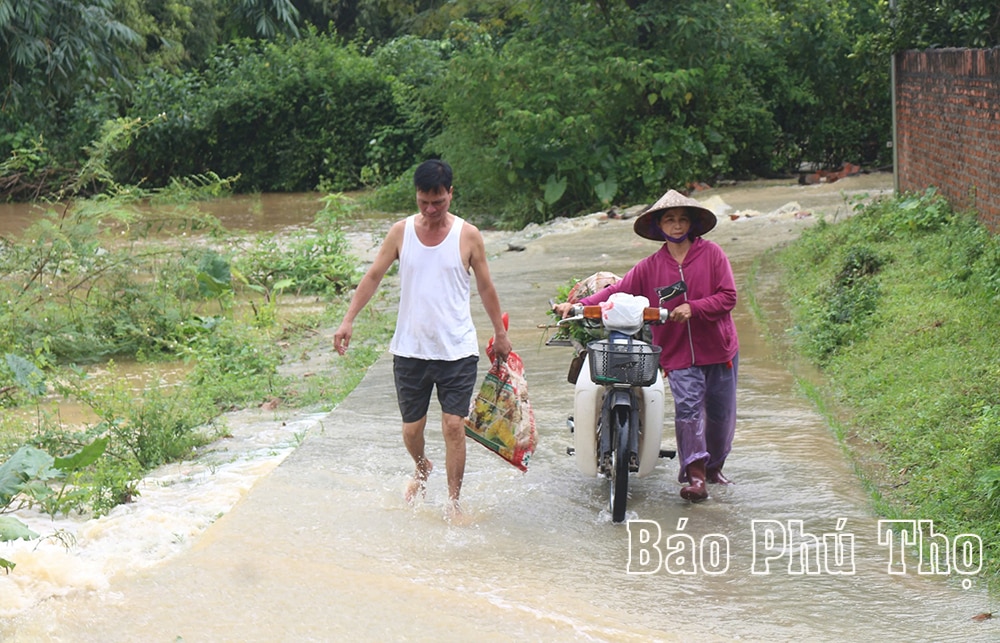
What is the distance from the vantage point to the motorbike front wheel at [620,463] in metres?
6.16

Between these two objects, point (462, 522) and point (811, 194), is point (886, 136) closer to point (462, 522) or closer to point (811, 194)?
point (811, 194)

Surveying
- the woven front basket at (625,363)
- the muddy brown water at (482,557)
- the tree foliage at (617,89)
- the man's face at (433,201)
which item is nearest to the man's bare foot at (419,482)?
the muddy brown water at (482,557)

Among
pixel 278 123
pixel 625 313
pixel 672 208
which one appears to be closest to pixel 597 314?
pixel 625 313

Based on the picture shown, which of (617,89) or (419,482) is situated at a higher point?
(617,89)

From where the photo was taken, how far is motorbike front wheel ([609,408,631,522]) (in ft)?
20.2

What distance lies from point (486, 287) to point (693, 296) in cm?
110

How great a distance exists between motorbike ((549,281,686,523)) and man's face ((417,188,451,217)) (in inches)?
36.0

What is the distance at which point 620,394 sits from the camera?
6238 millimetres

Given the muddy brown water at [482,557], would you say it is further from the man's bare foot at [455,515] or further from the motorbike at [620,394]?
the motorbike at [620,394]

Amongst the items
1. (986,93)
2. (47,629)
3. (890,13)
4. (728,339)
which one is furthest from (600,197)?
(47,629)

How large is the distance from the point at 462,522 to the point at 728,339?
171 centimetres

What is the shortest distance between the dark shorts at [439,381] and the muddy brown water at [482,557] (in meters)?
0.64

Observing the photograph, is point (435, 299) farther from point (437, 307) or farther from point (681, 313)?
point (681, 313)

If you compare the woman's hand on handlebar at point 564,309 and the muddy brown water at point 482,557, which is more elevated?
the woman's hand on handlebar at point 564,309
